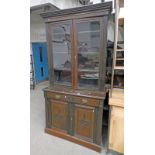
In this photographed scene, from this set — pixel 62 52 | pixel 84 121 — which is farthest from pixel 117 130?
pixel 62 52

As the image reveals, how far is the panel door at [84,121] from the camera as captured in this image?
2.03m

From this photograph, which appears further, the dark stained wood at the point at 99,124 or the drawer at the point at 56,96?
the drawer at the point at 56,96

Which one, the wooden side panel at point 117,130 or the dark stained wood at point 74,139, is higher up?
the wooden side panel at point 117,130

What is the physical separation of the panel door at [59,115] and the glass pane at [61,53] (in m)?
0.36

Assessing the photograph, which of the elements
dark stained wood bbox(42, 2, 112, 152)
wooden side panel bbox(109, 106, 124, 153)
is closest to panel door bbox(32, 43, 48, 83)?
dark stained wood bbox(42, 2, 112, 152)

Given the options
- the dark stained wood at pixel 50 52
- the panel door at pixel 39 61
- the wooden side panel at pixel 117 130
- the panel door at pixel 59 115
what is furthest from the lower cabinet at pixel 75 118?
the panel door at pixel 39 61

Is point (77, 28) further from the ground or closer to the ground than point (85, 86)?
further from the ground

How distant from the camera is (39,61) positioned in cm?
577

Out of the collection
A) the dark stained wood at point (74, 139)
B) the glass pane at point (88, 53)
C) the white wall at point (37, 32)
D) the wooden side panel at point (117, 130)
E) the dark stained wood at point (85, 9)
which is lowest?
the dark stained wood at point (74, 139)

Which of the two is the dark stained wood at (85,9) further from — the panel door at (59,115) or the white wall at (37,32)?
the white wall at (37,32)
